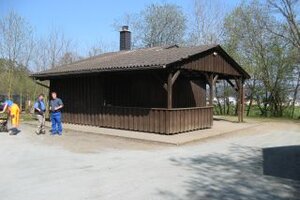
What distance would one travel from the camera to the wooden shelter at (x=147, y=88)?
16438mm

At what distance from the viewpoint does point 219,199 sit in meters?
7.02

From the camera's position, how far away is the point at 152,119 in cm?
1670

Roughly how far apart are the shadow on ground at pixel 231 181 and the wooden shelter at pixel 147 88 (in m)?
5.38

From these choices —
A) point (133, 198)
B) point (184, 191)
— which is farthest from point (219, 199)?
point (133, 198)

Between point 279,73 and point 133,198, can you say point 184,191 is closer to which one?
point 133,198

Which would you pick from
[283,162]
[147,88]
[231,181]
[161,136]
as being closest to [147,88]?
[147,88]

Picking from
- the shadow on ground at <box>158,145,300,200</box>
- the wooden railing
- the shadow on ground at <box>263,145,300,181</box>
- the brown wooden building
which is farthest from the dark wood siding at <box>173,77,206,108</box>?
the shadow on ground at <box>158,145,300,200</box>

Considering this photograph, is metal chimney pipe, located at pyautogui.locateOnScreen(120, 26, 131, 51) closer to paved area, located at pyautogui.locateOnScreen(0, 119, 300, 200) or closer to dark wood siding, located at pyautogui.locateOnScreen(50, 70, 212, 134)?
dark wood siding, located at pyautogui.locateOnScreen(50, 70, 212, 134)

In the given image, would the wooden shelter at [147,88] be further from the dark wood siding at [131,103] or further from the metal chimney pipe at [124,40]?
the metal chimney pipe at [124,40]

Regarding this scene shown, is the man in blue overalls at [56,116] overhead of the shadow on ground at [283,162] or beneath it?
overhead

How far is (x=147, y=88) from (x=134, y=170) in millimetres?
10443

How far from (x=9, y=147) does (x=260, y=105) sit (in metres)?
23.8

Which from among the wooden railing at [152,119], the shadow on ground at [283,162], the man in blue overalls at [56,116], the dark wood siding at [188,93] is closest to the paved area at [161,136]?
the wooden railing at [152,119]

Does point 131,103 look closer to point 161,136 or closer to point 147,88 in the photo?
point 147,88
